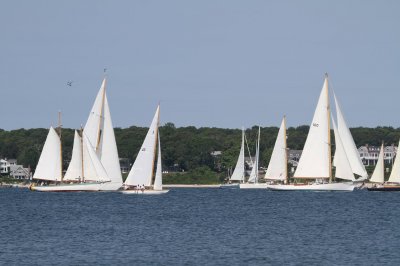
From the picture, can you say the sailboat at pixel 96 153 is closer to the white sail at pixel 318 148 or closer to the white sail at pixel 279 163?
the white sail at pixel 318 148

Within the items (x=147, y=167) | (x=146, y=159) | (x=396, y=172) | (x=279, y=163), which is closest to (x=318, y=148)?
(x=396, y=172)

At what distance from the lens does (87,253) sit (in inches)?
2025

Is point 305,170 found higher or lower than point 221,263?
higher

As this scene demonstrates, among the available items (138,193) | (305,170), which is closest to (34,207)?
(138,193)

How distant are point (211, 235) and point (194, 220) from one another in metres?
12.6

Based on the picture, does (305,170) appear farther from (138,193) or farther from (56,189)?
(56,189)

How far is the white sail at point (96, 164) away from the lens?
112875 mm

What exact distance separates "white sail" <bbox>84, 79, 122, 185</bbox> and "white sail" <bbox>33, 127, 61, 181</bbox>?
441cm

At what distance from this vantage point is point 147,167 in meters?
103

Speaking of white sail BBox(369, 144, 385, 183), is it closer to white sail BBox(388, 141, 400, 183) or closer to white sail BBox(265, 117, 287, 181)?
white sail BBox(388, 141, 400, 183)

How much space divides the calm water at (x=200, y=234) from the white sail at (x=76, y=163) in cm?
2152

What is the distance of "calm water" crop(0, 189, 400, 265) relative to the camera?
49.8 m

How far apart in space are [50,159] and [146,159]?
60.0 feet

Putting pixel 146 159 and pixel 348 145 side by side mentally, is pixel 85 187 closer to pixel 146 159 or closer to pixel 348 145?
pixel 146 159
